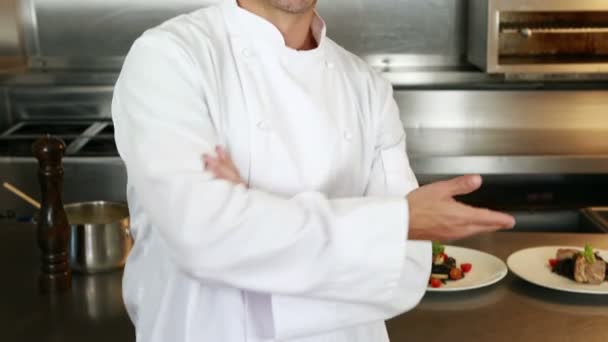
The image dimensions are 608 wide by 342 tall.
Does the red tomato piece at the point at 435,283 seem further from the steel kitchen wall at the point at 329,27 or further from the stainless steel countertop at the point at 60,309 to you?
the steel kitchen wall at the point at 329,27

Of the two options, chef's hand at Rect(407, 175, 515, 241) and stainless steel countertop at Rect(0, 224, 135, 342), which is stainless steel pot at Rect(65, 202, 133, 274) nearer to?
stainless steel countertop at Rect(0, 224, 135, 342)

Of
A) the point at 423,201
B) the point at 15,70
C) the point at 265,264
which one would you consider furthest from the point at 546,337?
the point at 15,70

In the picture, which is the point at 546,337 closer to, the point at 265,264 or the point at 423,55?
the point at 265,264

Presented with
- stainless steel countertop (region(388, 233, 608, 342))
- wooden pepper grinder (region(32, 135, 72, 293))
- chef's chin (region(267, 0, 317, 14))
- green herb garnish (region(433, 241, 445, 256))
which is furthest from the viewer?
green herb garnish (region(433, 241, 445, 256))

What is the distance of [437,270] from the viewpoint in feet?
4.97

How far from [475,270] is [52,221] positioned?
0.77 m

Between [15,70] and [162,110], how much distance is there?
7.25 feet

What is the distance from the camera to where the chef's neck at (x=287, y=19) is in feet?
3.76

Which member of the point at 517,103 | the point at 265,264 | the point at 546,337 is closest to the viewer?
the point at 265,264

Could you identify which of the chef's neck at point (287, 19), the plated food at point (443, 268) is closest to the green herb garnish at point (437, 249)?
the plated food at point (443, 268)

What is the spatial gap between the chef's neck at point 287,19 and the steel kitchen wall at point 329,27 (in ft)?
5.90

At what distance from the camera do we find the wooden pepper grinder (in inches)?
54.5

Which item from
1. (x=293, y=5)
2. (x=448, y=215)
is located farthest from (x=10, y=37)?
(x=448, y=215)

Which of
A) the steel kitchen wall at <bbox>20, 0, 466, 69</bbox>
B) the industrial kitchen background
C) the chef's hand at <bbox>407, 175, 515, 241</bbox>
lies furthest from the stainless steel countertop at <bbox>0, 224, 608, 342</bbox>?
the steel kitchen wall at <bbox>20, 0, 466, 69</bbox>
